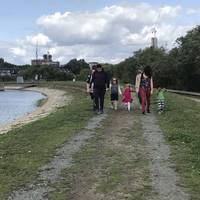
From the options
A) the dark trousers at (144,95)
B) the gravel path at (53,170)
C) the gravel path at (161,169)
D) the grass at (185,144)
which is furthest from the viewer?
the dark trousers at (144,95)

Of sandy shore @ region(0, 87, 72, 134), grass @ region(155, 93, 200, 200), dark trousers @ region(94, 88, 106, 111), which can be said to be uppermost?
dark trousers @ region(94, 88, 106, 111)

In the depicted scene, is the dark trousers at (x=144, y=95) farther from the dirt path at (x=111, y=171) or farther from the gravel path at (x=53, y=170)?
the dirt path at (x=111, y=171)

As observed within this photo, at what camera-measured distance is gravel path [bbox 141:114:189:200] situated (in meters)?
8.91

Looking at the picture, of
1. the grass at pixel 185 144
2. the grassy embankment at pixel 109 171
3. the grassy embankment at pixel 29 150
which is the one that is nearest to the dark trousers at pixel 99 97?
the grassy embankment at pixel 29 150

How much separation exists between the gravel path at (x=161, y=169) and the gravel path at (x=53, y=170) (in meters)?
1.70

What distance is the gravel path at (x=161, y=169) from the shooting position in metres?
8.91

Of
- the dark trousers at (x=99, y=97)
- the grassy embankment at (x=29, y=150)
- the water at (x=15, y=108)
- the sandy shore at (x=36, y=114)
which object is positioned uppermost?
the dark trousers at (x=99, y=97)

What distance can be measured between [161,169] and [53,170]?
2.07 metres

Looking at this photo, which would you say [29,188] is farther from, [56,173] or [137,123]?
[137,123]

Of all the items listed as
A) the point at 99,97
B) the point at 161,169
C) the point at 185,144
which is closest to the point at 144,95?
the point at 99,97

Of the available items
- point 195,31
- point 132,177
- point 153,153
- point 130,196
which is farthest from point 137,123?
point 195,31

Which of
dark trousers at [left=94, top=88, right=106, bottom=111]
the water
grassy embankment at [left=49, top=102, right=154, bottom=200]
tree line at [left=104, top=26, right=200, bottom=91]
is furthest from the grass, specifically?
tree line at [left=104, top=26, right=200, bottom=91]

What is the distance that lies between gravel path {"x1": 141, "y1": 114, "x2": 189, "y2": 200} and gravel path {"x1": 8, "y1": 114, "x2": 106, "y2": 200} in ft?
5.57

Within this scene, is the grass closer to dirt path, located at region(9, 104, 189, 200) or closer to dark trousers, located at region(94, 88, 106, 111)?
dirt path, located at region(9, 104, 189, 200)
